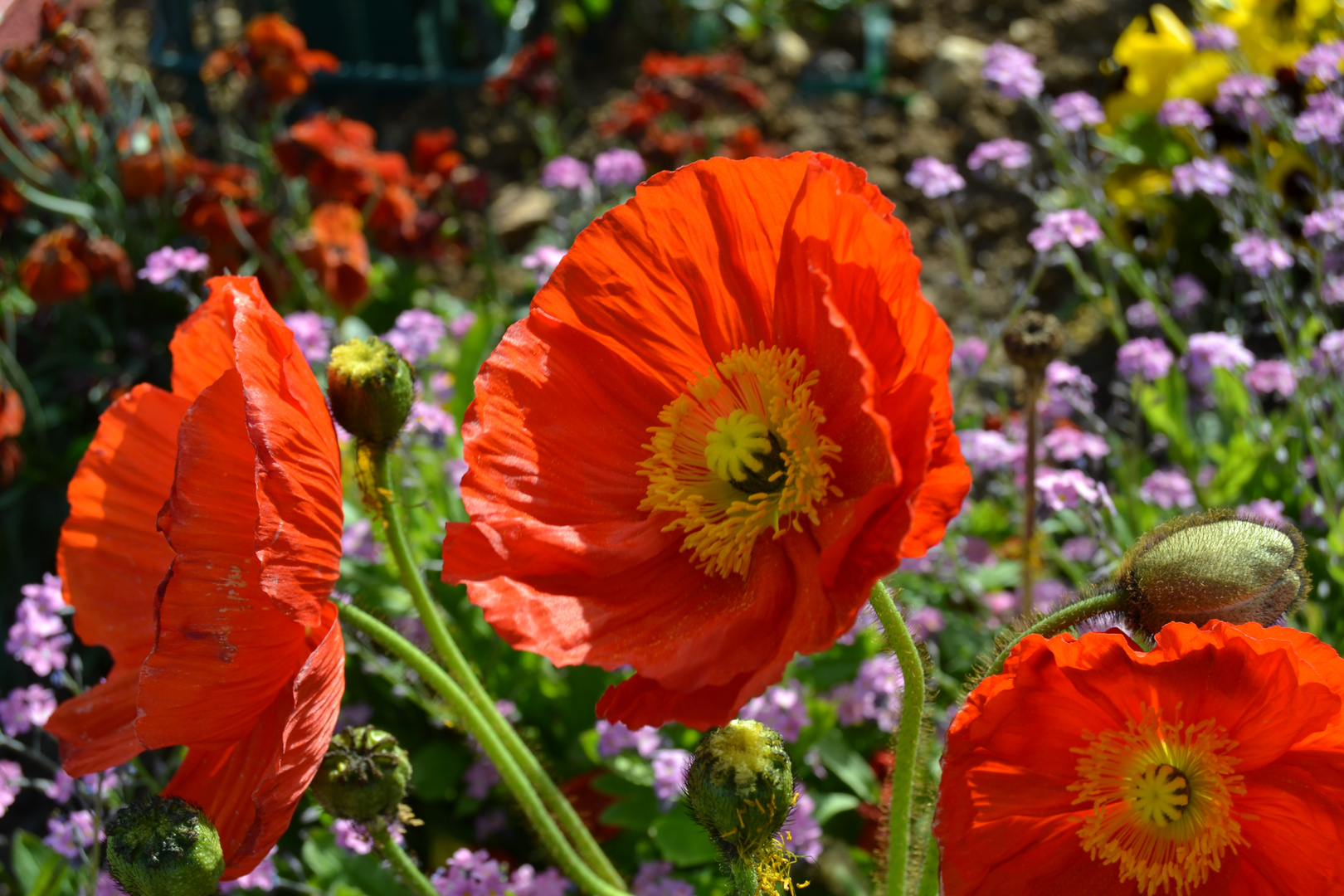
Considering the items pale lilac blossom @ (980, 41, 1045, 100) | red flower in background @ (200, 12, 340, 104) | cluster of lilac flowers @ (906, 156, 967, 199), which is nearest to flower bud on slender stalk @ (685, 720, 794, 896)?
cluster of lilac flowers @ (906, 156, 967, 199)

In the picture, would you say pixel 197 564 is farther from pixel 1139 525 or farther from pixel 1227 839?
pixel 1139 525

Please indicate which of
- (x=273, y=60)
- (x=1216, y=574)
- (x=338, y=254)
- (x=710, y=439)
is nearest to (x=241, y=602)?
(x=710, y=439)

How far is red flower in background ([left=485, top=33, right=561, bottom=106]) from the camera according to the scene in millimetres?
4098

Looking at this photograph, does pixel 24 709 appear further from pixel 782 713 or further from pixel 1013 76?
pixel 1013 76

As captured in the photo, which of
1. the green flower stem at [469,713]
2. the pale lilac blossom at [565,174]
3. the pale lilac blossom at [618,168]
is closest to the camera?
the green flower stem at [469,713]

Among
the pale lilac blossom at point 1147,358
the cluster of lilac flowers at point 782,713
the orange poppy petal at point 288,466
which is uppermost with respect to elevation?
the orange poppy petal at point 288,466

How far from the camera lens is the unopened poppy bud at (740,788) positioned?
1.05 metres

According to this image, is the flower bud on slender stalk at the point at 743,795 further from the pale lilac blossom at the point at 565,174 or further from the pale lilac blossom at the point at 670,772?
the pale lilac blossom at the point at 565,174

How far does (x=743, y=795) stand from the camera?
1.05 metres

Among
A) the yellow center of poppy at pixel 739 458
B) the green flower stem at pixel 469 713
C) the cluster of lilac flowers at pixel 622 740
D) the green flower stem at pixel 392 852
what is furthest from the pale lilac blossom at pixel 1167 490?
the green flower stem at pixel 392 852

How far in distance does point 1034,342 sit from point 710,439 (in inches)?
35.8

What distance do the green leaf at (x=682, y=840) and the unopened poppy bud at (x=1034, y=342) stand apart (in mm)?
900

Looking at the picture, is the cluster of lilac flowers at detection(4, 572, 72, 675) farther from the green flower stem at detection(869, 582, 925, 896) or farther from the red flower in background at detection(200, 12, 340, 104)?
the red flower in background at detection(200, 12, 340, 104)

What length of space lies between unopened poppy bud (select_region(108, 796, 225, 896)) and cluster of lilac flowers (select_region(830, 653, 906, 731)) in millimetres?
1224
